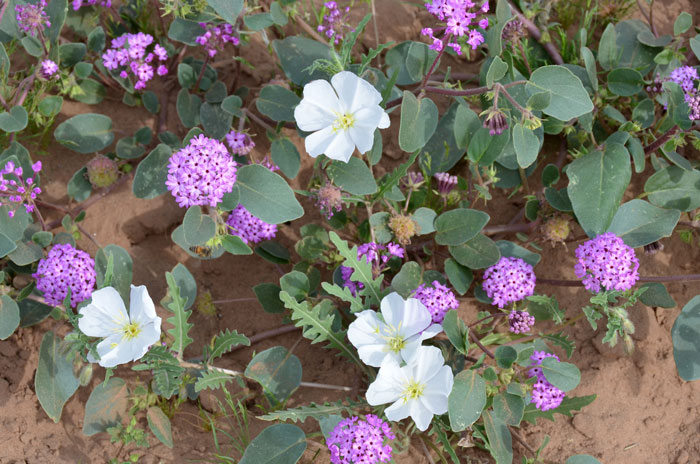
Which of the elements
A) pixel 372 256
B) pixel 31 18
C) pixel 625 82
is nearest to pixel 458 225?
pixel 372 256

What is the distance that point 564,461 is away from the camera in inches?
123

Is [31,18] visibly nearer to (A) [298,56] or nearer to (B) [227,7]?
(B) [227,7]

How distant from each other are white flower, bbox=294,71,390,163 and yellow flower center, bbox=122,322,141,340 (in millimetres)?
965

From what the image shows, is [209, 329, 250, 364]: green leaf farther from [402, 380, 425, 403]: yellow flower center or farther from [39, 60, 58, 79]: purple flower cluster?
[39, 60, 58, 79]: purple flower cluster

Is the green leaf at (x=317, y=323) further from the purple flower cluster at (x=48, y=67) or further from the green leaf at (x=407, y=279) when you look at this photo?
the purple flower cluster at (x=48, y=67)

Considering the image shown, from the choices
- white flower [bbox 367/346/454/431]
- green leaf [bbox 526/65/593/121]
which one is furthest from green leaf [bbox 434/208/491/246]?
white flower [bbox 367/346/454/431]

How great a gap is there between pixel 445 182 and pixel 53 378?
1.91 meters

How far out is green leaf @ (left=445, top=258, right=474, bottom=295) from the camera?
124 inches

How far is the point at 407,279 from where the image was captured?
10.1 feet

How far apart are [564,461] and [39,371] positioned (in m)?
2.31

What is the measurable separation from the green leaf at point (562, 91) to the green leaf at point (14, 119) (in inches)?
86.9

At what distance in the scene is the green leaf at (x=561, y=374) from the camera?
2.79m

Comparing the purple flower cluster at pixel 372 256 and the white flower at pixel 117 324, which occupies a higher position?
the purple flower cluster at pixel 372 256

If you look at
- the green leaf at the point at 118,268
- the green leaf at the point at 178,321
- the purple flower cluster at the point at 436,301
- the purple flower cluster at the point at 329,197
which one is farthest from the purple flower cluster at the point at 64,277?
the purple flower cluster at the point at 436,301
